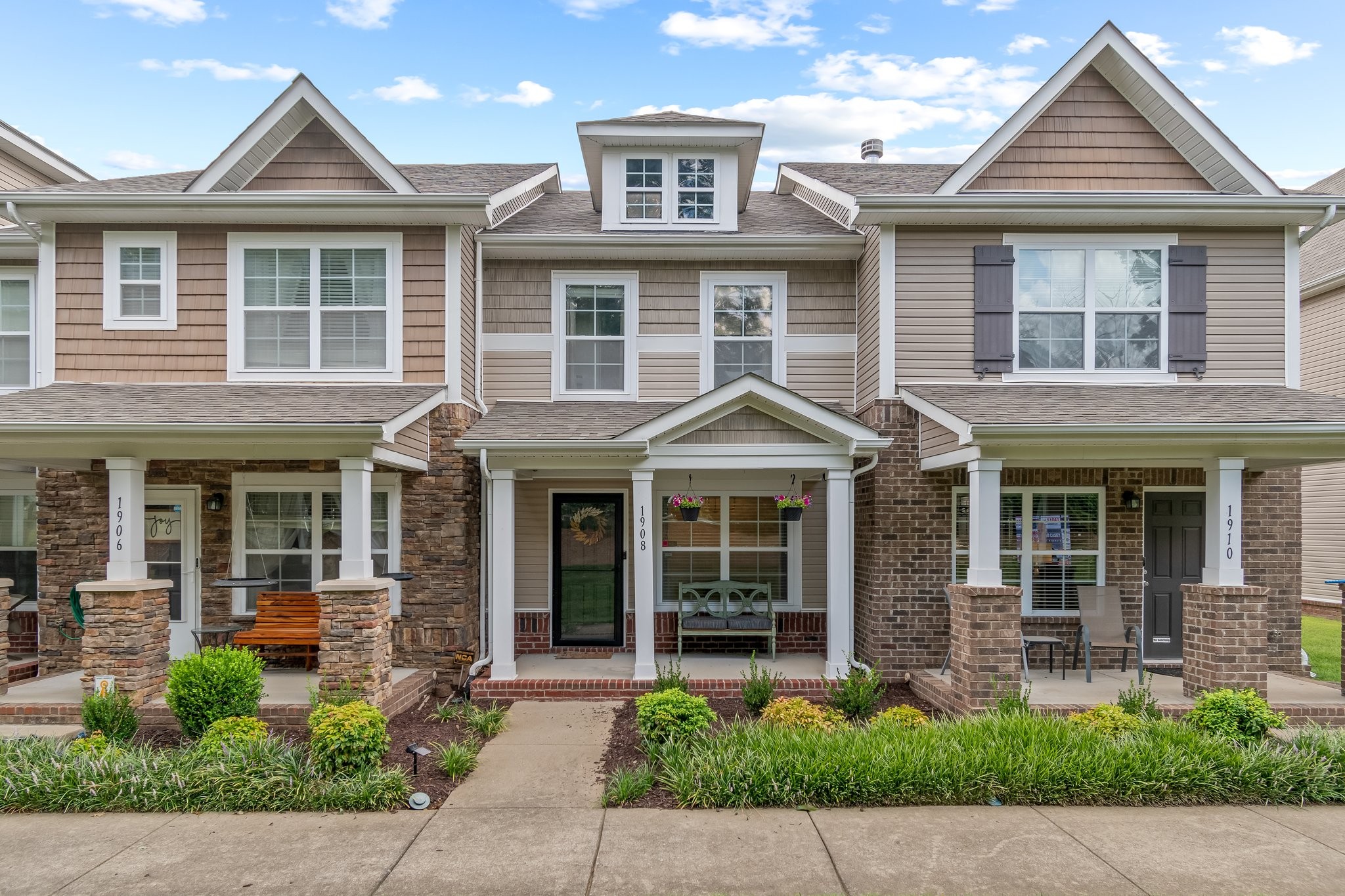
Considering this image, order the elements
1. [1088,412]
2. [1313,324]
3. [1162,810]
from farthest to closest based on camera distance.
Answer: [1313,324]
[1088,412]
[1162,810]

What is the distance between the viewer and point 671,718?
6.12m

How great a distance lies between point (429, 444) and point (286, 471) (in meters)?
1.89

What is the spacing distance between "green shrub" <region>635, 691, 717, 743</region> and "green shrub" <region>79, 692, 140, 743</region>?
4.45 m

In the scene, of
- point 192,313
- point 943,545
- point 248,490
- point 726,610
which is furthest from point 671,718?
point 192,313

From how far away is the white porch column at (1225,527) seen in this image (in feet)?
24.5

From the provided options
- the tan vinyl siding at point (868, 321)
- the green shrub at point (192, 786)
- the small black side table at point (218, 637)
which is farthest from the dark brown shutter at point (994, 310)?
the small black side table at point (218, 637)

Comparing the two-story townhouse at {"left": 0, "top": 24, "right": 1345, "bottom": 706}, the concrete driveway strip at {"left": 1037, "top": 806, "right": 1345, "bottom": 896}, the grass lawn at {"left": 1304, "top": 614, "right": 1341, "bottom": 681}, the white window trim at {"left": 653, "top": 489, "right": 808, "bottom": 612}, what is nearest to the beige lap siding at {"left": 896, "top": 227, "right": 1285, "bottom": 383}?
the two-story townhouse at {"left": 0, "top": 24, "right": 1345, "bottom": 706}

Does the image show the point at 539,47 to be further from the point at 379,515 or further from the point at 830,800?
the point at 830,800

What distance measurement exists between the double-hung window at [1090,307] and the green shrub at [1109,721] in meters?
4.11

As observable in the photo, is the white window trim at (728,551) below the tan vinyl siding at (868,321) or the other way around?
below

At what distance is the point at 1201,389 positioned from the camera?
346 inches

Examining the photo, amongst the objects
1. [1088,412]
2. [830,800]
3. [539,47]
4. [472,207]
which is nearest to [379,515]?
[472,207]

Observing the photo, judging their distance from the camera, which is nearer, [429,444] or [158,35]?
[429,444]

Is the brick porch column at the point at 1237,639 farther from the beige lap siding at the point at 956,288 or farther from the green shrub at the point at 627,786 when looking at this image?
the green shrub at the point at 627,786
